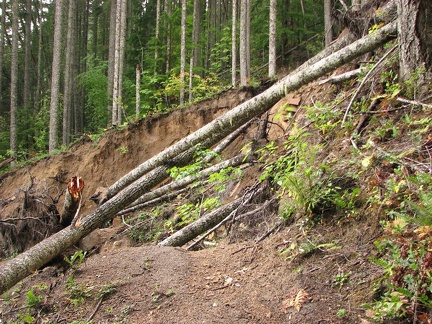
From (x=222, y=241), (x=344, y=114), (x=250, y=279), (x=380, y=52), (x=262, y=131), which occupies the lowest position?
(x=222, y=241)

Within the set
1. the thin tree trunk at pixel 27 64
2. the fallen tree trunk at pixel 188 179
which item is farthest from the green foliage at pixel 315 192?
the thin tree trunk at pixel 27 64

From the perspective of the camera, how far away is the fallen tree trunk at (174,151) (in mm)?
4562

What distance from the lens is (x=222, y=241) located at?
570 centimetres

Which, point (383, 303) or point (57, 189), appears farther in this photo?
point (57, 189)

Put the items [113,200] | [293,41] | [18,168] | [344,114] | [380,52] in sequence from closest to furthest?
[344,114], [380,52], [113,200], [18,168], [293,41]

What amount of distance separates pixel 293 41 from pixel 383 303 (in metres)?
19.2

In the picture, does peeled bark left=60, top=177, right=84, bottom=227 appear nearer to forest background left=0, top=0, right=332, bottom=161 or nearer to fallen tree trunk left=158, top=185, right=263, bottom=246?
Answer: fallen tree trunk left=158, top=185, right=263, bottom=246

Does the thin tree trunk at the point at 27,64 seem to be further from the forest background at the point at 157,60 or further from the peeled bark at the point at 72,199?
the peeled bark at the point at 72,199

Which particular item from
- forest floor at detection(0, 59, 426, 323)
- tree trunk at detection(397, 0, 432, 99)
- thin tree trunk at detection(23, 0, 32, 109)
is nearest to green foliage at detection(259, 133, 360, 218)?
forest floor at detection(0, 59, 426, 323)

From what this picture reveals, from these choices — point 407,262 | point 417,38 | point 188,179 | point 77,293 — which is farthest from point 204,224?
point 417,38

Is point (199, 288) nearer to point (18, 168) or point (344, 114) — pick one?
point (344, 114)

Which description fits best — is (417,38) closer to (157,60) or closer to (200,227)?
(200,227)

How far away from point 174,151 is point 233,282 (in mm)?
2785

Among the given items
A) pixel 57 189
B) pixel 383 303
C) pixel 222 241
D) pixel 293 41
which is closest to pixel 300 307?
pixel 383 303
